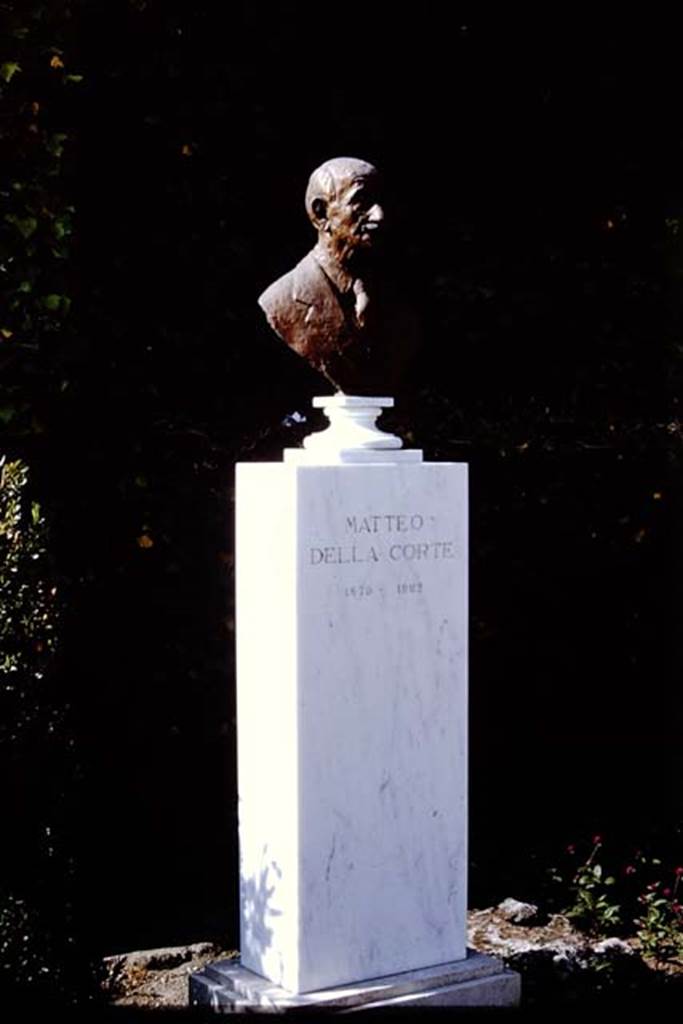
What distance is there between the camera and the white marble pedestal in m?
4.18

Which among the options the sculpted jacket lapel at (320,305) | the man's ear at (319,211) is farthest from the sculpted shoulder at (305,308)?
the man's ear at (319,211)

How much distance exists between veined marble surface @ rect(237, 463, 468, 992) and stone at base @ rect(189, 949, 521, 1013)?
43 millimetres

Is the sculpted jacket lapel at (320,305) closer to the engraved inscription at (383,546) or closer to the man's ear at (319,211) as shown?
the man's ear at (319,211)

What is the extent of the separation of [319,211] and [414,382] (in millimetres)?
1910

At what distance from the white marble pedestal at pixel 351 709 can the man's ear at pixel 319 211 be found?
55 cm

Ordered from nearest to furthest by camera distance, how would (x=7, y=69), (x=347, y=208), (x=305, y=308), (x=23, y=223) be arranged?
1. (x=347, y=208)
2. (x=305, y=308)
3. (x=7, y=69)
4. (x=23, y=223)

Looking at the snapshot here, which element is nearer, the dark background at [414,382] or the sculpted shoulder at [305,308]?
the sculpted shoulder at [305,308]

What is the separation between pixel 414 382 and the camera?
6.14 metres

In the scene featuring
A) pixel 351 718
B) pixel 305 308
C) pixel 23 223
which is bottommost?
pixel 351 718

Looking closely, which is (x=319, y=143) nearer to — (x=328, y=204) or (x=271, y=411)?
(x=271, y=411)

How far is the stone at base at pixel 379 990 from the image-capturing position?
13.9ft

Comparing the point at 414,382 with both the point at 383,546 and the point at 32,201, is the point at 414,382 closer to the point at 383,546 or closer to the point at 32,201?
the point at 32,201

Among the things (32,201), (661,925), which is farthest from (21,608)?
(661,925)

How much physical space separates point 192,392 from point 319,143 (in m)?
1.15
